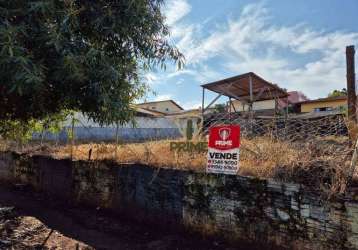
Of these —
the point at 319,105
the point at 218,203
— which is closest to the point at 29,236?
the point at 218,203

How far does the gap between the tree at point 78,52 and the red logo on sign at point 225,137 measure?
4.27 ft

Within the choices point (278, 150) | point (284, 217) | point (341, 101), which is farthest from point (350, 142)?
point (341, 101)

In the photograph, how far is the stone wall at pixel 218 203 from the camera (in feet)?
11.3

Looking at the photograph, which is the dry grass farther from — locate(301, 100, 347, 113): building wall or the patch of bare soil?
locate(301, 100, 347, 113): building wall

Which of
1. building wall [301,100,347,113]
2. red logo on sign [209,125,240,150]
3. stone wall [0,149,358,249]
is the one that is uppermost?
building wall [301,100,347,113]

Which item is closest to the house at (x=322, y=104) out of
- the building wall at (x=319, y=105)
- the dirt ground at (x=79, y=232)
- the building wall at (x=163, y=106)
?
the building wall at (x=319, y=105)

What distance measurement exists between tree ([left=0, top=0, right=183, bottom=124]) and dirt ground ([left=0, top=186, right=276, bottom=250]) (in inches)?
71.8

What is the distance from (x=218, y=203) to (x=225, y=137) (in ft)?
3.19

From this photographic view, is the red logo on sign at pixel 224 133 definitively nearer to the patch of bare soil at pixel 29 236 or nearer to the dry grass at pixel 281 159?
the dry grass at pixel 281 159

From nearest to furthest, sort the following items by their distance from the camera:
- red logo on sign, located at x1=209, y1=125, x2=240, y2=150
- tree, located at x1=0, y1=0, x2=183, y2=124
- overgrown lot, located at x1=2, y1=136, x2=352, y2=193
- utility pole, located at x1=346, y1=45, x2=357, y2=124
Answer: tree, located at x1=0, y1=0, x2=183, y2=124 < overgrown lot, located at x1=2, y1=136, x2=352, y2=193 < red logo on sign, located at x1=209, y1=125, x2=240, y2=150 < utility pole, located at x1=346, y1=45, x2=357, y2=124

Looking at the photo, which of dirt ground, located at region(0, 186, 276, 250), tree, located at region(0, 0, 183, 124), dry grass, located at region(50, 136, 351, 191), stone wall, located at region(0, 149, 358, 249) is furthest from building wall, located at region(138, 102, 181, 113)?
tree, located at region(0, 0, 183, 124)

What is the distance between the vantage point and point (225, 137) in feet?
15.0

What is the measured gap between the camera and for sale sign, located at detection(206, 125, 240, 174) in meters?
4.38

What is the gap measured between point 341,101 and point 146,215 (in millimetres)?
18429
